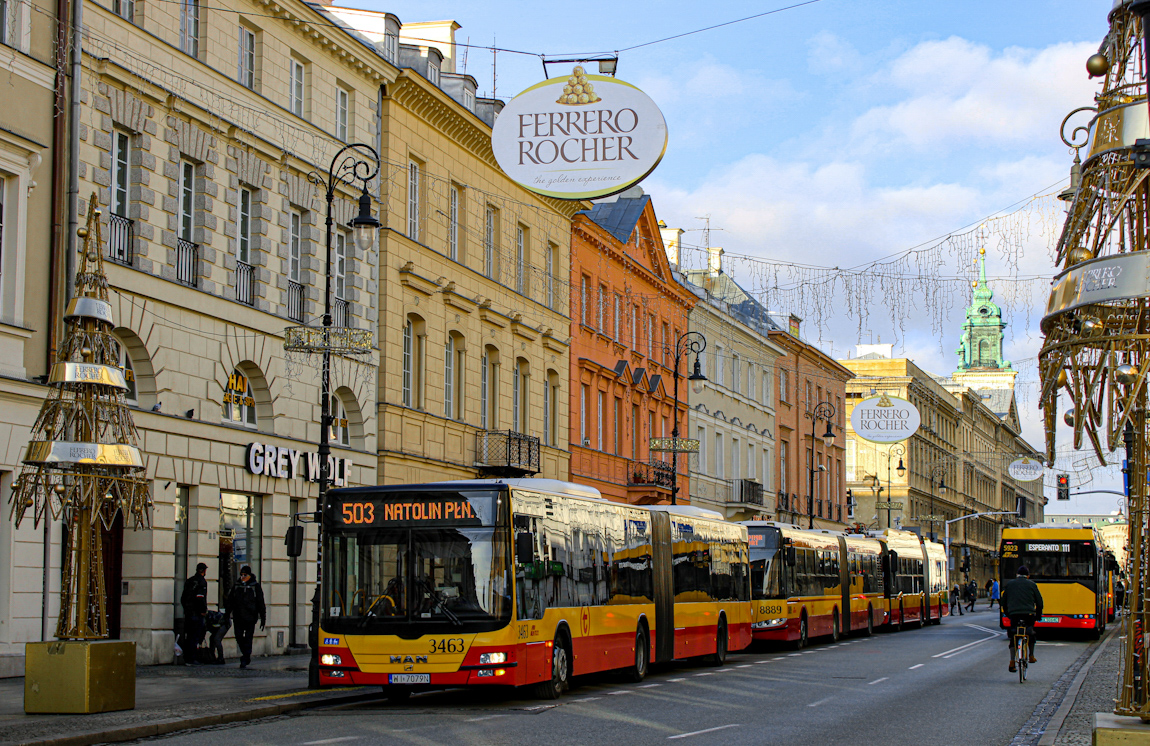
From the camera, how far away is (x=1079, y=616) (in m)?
39.1

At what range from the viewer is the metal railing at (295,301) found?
1156 inches

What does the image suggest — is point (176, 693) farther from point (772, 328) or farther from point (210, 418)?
point (772, 328)

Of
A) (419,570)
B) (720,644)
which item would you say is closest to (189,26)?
(419,570)

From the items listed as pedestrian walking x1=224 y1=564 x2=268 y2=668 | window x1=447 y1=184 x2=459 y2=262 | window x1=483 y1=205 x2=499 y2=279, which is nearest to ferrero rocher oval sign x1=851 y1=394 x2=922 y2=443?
window x1=483 y1=205 x2=499 y2=279

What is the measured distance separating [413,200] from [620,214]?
18895 millimetres

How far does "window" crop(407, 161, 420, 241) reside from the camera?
113 ft

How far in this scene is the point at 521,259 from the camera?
4175 centimetres

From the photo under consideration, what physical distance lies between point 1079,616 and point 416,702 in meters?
25.4

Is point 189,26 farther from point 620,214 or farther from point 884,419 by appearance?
point 620,214

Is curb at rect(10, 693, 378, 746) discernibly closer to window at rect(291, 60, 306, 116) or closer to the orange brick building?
window at rect(291, 60, 306, 116)

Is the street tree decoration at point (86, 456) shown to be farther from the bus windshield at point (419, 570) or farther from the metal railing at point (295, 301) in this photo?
the metal railing at point (295, 301)

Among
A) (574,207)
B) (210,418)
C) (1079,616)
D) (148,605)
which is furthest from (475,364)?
(1079,616)

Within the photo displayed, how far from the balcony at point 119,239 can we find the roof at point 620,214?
90.7 ft

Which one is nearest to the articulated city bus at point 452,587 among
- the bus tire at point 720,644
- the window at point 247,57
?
the bus tire at point 720,644
